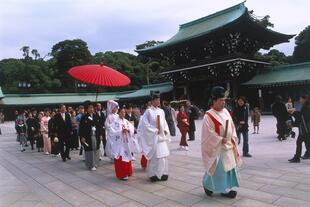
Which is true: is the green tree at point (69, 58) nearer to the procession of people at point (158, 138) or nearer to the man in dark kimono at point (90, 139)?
the procession of people at point (158, 138)

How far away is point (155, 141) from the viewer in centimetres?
567

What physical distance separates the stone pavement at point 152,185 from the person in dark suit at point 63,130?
2.16 feet

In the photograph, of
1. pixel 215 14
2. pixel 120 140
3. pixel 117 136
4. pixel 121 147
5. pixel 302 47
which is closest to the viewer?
pixel 121 147

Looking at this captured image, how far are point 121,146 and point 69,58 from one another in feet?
168

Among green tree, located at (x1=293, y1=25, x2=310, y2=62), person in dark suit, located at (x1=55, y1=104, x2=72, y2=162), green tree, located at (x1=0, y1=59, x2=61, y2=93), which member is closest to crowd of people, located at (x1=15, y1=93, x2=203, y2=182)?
person in dark suit, located at (x1=55, y1=104, x2=72, y2=162)

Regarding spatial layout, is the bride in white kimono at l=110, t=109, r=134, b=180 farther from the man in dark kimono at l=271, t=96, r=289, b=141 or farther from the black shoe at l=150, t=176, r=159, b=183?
the man in dark kimono at l=271, t=96, r=289, b=141

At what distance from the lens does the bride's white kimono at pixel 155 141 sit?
18.4 ft

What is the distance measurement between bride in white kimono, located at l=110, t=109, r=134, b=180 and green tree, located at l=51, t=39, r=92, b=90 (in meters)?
47.8

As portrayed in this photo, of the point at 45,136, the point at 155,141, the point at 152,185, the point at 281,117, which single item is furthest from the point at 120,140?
the point at 281,117

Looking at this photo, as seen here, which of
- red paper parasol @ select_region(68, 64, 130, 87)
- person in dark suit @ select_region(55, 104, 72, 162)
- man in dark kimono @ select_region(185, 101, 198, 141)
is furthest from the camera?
man in dark kimono @ select_region(185, 101, 198, 141)

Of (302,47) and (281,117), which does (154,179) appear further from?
(302,47)

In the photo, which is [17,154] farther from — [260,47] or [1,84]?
[1,84]

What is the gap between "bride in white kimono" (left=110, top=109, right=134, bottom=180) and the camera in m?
5.99

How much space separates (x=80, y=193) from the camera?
5.19 meters
